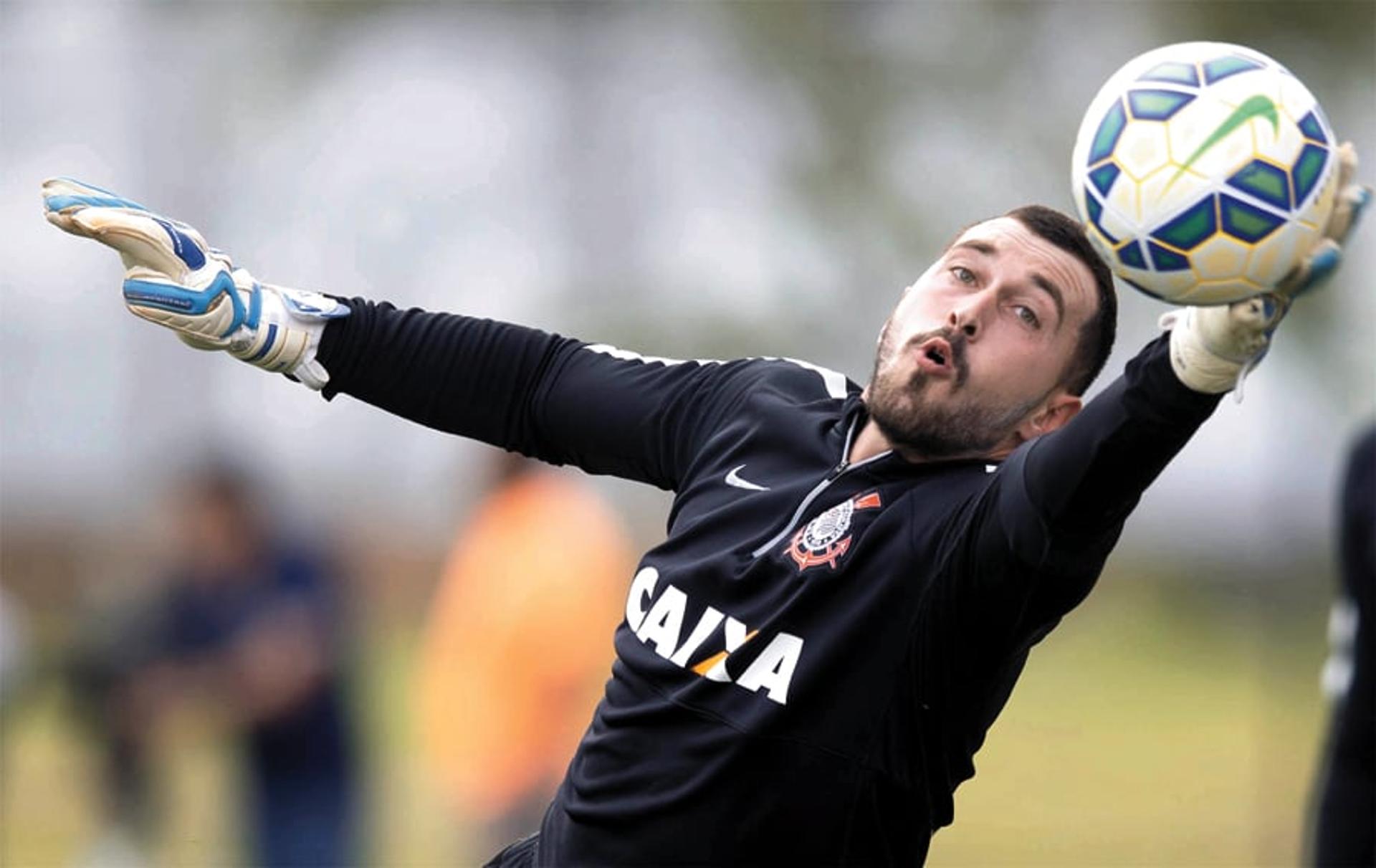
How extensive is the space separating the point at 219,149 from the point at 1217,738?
7423mm

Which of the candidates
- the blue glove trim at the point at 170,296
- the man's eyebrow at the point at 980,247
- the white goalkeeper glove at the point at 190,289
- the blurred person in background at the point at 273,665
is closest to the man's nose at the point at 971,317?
the man's eyebrow at the point at 980,247

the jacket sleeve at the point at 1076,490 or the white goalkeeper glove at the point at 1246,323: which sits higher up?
the white goalkeeper glove at the point at 1246,323

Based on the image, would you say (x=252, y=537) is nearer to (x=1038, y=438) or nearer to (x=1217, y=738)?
(x=1038, y=438)

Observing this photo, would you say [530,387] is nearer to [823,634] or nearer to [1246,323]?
[823,634]

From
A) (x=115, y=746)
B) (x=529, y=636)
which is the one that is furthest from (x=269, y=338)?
(x=115, y=746)

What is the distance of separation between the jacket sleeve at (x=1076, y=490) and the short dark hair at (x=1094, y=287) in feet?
1.72

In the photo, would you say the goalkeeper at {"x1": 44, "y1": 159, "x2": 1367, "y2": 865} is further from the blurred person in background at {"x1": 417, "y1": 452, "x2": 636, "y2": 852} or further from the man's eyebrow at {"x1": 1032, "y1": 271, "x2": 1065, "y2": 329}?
the blurred person in background at {"x1": 417, "y1": 452, "x2": 636, "y2": 852}

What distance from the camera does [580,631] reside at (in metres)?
7.12

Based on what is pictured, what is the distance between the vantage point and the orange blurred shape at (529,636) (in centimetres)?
714

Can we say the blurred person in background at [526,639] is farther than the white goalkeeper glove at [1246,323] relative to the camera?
Yes

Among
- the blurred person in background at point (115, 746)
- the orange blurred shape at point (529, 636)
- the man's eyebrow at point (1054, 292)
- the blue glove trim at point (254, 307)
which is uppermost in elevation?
the man's eyebrow at point (1054, 292)

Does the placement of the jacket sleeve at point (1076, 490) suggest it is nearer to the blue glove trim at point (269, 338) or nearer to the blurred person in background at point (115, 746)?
the blue glove trim at point (269, 338)

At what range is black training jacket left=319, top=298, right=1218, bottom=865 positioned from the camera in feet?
10.4

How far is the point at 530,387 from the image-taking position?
4137 millimetres
